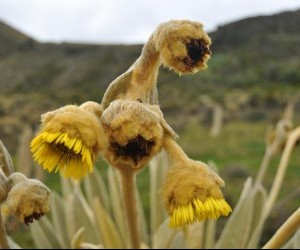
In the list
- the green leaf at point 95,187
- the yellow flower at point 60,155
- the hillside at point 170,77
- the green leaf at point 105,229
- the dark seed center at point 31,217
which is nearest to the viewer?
the yellow flower at point 60,155

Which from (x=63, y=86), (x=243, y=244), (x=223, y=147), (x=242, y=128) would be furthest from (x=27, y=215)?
(x=63, y=86)

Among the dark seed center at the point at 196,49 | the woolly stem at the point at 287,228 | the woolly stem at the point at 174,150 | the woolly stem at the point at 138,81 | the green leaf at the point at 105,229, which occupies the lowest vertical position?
the green leaf at the point at 105,229

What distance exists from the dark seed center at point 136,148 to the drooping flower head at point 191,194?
0.04 m

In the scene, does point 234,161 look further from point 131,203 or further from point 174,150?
point 174,150

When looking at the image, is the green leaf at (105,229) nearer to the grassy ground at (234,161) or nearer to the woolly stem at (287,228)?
the woolly stem at (287,228)

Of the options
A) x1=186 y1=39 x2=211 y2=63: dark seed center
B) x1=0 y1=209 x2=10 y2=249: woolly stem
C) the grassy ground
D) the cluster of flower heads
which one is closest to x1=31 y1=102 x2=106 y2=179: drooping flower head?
the cluster of flower heads

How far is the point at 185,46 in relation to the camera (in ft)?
1.73

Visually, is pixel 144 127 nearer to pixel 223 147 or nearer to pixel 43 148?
pixel 43 148

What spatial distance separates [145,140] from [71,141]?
6 cm

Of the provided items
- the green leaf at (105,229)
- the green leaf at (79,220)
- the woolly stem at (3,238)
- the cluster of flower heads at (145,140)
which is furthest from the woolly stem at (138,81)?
the green leaf at (79,220)

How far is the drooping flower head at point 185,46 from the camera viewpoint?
524mm

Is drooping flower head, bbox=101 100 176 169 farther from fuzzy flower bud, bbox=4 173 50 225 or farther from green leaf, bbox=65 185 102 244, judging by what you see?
green leaf, bbox=65 185 102 244

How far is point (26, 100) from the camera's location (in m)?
9.72

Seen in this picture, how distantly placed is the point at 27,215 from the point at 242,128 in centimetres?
867
